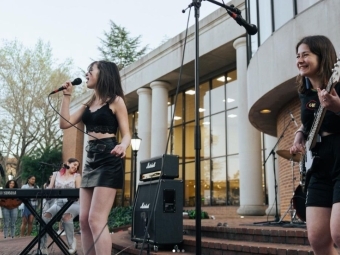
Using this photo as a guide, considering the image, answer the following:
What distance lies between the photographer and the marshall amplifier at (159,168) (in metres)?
6.19

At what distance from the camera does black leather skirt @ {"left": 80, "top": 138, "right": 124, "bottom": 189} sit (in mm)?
3041

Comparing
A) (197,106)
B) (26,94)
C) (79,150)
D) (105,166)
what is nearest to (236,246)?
(197,106)

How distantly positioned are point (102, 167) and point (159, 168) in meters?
3.29

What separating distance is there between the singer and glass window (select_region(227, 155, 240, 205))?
15176 mm

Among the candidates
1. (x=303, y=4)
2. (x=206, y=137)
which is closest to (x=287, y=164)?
(x=303, y=4)

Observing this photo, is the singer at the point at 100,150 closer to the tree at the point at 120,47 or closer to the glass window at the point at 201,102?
the glass window at the point at 201,102

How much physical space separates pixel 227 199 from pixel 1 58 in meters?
22.1

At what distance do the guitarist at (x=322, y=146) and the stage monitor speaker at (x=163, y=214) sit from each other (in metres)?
3.75

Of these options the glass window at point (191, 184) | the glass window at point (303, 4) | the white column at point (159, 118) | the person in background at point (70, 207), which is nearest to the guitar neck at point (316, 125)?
the person in background at point (70, 207)

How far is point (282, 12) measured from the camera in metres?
8.85

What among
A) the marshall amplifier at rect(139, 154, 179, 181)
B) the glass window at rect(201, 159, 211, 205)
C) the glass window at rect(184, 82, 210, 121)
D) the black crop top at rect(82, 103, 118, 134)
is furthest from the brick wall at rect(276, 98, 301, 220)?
the glass window at rect(184, 82, 210, 121)

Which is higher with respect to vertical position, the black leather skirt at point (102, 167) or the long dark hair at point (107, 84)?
the long dark hair at point (107, 84)

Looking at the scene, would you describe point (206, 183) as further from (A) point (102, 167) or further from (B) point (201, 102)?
(A) point (102, 167)

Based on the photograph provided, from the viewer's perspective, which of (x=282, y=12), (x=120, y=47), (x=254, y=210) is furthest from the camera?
(x=120, y=47)
